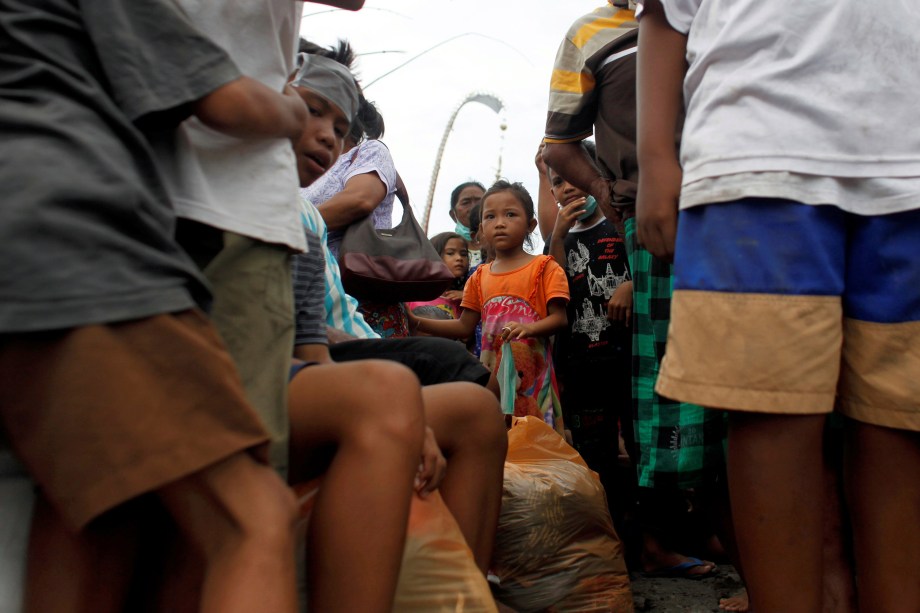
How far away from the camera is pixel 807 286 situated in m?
1.24

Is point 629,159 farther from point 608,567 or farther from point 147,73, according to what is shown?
point 147,73

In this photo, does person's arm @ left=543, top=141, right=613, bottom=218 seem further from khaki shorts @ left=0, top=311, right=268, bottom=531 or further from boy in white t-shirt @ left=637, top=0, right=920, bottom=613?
khaki shorts @ left=0, top=311, right=268, bottom=531

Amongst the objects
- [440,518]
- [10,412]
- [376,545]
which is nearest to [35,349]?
[10,412]

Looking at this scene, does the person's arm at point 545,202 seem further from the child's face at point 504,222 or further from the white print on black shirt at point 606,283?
the white print on black shirt at point 606,283

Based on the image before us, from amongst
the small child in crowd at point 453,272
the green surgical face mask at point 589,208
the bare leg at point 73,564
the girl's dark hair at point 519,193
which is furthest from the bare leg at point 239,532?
the small child in crowd at point 453,272

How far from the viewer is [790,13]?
133cm

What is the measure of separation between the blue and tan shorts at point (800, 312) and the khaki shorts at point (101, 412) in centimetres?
A: 83

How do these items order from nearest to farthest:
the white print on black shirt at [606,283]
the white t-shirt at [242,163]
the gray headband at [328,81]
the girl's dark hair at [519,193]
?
the white t-shirt at [242,163] < the gray headband at [328,81] < the white print on black shirt at [606,283] < the girl's dark hair at [519,193]

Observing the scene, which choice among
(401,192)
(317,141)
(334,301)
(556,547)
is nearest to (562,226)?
(401,192)

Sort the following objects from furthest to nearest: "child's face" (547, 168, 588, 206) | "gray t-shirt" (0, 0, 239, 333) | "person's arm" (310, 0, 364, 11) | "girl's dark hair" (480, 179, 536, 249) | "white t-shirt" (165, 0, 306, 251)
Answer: "girl's dark hair" (480, 179, 536, 249)
"child's face" (547, 168, 588, 206)
"person's arm" (310, 0, 364, 11)
"white t-shirt" (165, 0, 306, 251)
"gray t-shirt" (0, 0, 239, 333)

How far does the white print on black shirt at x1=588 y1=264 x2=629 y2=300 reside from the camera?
10.5 feet

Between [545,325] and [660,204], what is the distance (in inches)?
74.6

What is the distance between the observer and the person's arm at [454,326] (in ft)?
12.1

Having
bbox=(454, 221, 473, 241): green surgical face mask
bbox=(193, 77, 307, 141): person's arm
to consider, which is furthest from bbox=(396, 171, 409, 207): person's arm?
bbox=(454, 221, 473, 241): green surgical face mask
